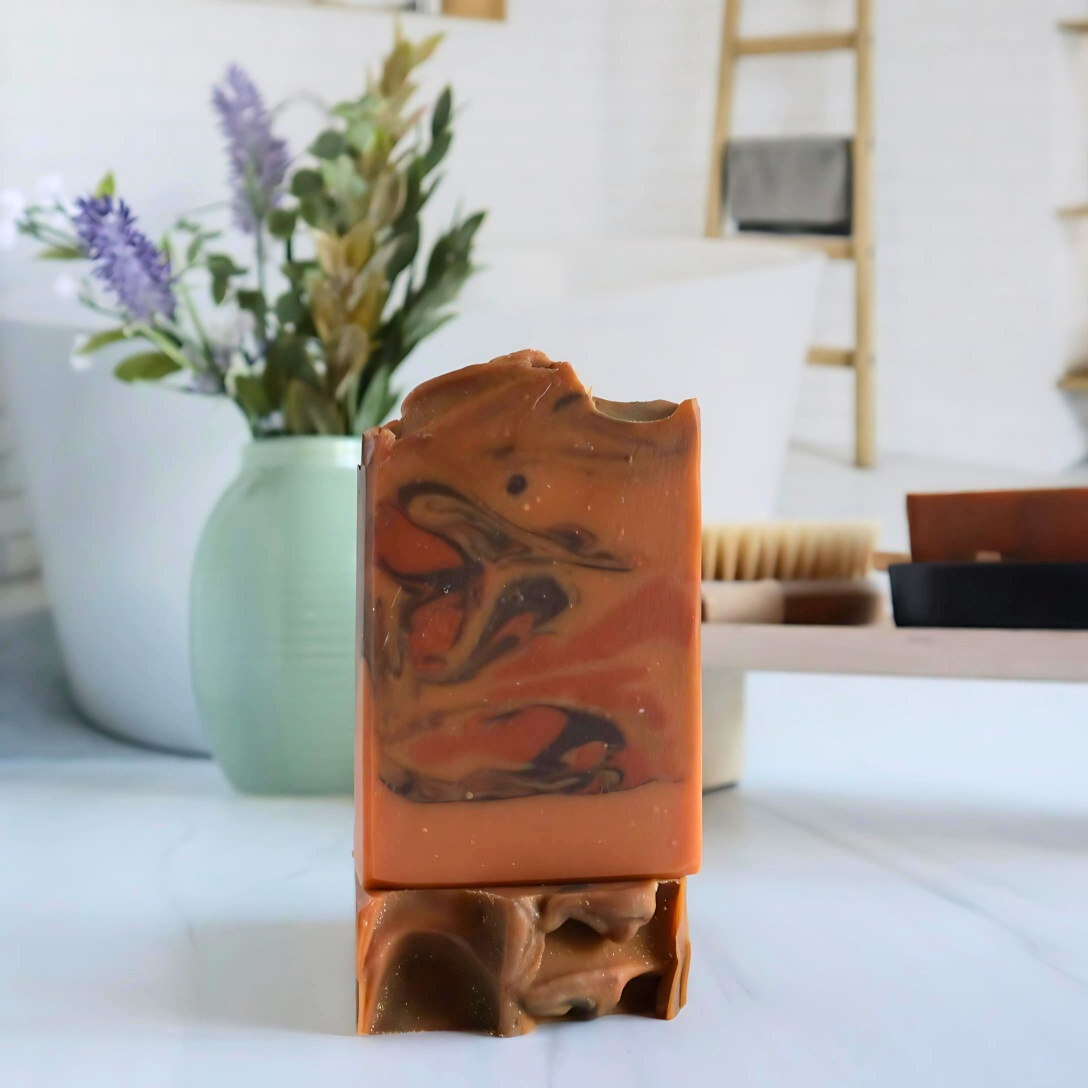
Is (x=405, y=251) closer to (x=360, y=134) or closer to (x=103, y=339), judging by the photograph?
(x=360, y=134)

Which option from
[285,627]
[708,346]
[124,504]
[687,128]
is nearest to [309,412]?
[285,627]

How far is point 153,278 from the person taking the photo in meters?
0.72

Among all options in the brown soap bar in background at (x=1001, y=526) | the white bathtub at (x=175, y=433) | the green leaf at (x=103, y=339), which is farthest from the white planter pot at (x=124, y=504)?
the brown soap bar in background at (x=1001, y=526)

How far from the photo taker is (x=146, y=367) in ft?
2.47

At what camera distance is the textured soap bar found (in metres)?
0.33

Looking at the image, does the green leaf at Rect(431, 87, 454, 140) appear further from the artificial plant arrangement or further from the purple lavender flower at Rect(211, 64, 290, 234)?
the purple lavender flower at Rect(211, 64, 290, 234)

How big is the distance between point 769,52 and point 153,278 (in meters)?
0.92

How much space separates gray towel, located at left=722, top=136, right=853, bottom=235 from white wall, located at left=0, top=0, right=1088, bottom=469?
0.14 feet

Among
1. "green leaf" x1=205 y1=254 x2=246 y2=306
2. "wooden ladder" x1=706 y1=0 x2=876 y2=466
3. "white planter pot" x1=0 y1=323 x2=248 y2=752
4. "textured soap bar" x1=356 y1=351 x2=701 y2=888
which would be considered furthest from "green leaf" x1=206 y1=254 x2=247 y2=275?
"wooden ladder" x1=706 y1=0 x2=876 y2=466

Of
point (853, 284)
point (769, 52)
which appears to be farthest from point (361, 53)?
point (853, 284)

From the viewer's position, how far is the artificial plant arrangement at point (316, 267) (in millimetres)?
719

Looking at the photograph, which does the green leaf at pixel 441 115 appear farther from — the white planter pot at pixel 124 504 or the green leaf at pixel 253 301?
the white planter pot at pixel 124 504

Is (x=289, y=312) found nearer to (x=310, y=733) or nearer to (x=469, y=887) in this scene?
(x=310, y=733)

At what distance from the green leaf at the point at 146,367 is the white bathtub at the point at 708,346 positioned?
28 centimetres
